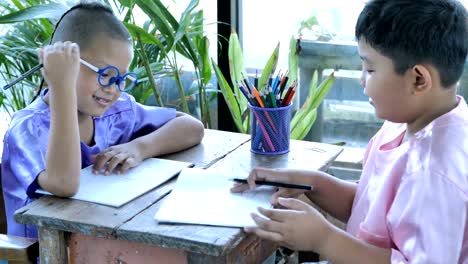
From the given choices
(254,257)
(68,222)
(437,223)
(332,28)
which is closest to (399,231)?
(437,223)

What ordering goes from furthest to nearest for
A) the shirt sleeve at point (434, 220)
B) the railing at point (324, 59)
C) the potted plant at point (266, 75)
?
the railing at point (324, 59) < the potted plant at point (266, 75) < the shirt sleeve at point (434, 220)

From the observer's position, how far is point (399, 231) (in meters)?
1.25

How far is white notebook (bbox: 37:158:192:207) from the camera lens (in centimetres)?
142

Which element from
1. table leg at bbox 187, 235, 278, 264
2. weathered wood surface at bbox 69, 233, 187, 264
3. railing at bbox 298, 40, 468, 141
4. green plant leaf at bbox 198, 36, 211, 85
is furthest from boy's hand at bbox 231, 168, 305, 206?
railing at bbox 298, 40, 468, 141

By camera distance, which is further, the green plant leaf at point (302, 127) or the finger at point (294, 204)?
the green plant leaf at point (302, 127)

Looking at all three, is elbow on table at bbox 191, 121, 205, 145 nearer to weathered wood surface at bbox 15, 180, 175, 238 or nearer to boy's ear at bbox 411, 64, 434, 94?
weathered wood surface at bbox 15, 180, 175, 238

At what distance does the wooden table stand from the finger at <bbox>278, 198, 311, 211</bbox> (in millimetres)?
100

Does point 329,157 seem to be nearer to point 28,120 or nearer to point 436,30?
point 436,30

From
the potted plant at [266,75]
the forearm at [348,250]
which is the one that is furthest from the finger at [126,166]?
the potted plant at [266,75]

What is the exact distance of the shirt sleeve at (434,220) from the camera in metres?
1.20

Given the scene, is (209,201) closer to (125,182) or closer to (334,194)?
(125,182)

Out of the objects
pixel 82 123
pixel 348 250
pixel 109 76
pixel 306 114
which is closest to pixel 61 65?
pixel 109 76

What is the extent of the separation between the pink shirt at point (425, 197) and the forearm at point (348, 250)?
4 centimetres

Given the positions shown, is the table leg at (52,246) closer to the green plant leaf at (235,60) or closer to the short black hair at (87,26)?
the short black hair at (87,26)
